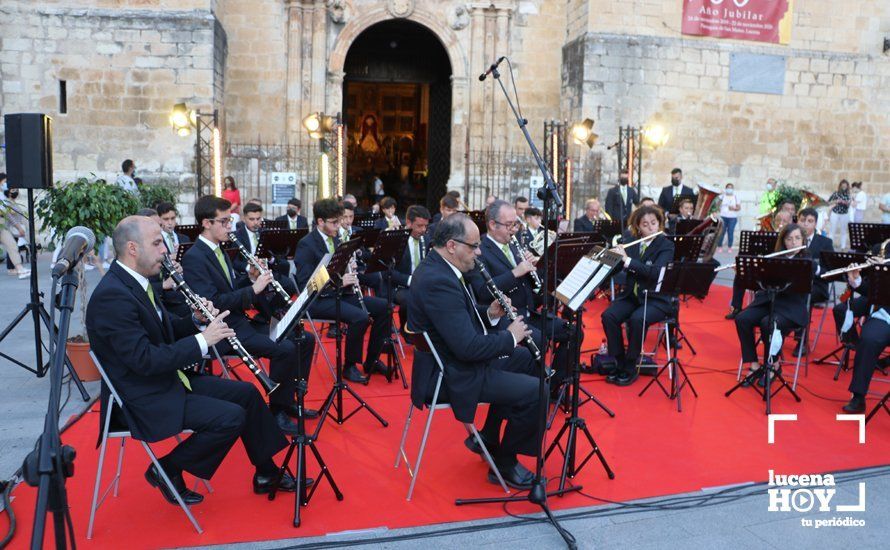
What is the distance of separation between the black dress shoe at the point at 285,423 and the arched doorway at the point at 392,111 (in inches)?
596

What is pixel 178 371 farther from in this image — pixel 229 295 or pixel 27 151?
pixel 27 151

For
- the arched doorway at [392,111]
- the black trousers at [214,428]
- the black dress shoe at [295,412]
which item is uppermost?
the arched doorway at [392,111]

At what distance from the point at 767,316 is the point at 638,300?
1.11m

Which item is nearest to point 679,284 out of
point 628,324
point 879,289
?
point 628,324

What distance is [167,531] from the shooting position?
3.62 meters

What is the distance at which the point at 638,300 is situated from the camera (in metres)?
6.50

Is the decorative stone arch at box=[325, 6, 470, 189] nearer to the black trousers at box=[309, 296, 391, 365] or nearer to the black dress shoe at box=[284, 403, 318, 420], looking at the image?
the black trousers at box=[309, 296, 391, 365]

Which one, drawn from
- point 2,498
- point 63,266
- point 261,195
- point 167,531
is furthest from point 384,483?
point 261,195

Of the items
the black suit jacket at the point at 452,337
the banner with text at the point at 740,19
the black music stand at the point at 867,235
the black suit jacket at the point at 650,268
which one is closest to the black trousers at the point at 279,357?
the black suit jacket at the point at 452,337

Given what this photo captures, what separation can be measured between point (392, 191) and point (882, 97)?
13371 mm

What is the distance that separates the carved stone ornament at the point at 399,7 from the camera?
53.1 ft

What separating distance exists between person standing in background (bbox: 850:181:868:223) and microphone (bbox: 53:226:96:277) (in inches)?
690

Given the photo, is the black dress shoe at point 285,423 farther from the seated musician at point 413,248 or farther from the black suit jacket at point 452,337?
the seated musician at point 413,248

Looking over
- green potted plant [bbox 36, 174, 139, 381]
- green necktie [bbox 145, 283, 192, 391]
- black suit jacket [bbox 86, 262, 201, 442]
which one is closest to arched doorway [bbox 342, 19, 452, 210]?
green potted plant [bbox 36, 174, 139, 381]
